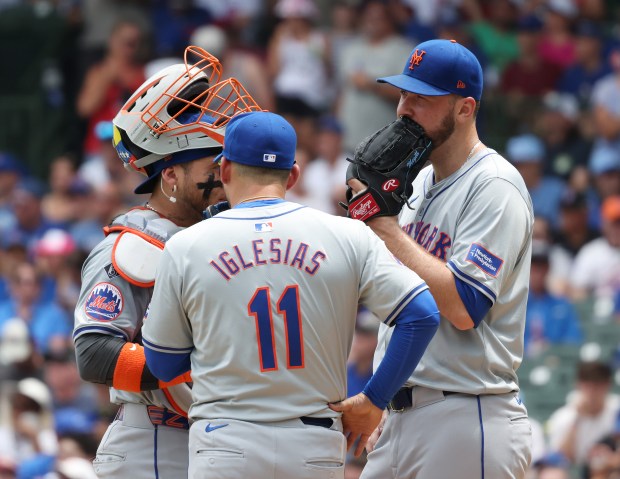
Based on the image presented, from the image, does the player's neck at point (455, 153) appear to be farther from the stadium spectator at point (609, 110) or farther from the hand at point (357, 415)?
the stadium spectator at point (609, 110)

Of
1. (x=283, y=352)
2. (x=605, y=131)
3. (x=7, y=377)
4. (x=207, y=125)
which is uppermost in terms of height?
(x=207, y=125)

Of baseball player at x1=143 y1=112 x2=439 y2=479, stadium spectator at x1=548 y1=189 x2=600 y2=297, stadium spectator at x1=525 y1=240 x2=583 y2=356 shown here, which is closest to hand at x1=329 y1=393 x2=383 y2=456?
baseball player at x1=143 y1=112 x2=439 y2=479

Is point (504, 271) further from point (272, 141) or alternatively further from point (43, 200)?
point (43, 200)

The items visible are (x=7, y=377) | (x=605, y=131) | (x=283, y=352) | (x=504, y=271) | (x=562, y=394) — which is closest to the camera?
(x=283, y=352)

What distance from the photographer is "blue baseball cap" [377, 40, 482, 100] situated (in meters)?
4.39

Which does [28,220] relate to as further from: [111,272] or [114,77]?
[111,272]

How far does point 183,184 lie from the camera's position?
4344 mm

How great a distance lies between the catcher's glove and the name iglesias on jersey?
54 centimetres

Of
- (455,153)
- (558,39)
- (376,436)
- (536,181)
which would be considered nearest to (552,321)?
(536,181)

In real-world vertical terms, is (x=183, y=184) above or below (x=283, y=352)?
above

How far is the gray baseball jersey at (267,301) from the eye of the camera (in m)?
3.76

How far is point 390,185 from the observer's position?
4.24m

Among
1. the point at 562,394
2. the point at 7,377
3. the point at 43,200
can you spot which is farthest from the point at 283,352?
the point at 43,200

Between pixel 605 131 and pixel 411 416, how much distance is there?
287 inches
